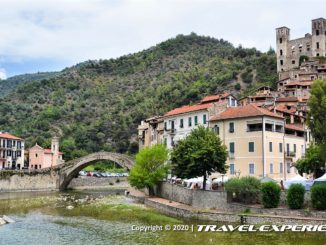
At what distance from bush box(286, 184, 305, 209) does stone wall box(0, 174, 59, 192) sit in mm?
59102

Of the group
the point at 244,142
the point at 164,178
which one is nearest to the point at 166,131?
the point at 164,178

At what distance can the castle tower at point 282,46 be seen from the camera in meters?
135

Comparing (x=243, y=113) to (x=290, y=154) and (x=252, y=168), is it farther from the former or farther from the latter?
(x=290, y=154)

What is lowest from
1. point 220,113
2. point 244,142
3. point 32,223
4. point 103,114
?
point 32,223

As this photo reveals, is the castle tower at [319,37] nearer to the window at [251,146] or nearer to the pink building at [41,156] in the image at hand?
the pink building at [41,156]

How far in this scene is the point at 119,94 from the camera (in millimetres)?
171500

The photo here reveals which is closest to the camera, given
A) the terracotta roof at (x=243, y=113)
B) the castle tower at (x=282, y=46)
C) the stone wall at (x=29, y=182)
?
the terracotta roof at (x=243, y=113)

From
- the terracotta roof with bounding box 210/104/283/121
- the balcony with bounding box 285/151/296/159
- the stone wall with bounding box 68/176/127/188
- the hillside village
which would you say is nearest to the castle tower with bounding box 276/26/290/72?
the stone wall with bounding box 68/176/127/188

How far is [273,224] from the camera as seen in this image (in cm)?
3362

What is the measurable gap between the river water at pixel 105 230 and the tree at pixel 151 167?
429 cm

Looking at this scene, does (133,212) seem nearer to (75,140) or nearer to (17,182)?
(17,182)

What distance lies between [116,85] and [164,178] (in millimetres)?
127315

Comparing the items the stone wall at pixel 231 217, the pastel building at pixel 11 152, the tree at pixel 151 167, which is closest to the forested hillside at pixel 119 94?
the pastel building at pixel 11 152

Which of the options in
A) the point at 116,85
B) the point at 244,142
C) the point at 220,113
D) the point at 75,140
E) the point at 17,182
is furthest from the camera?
the point at 116,85
